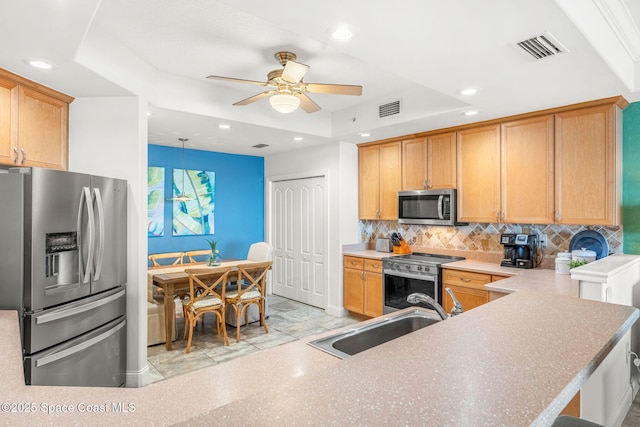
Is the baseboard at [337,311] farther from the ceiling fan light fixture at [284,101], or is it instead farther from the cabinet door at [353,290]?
the ceiling fan light fixture at [284,101]

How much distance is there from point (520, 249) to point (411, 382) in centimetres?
329

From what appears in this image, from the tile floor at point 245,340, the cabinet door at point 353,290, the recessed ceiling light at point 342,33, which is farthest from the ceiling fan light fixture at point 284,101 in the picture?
the cabinet door at point 353,290

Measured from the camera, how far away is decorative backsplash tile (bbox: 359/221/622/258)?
11.3 feet

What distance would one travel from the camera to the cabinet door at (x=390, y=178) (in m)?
4.62

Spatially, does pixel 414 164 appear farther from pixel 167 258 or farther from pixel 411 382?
pixel 411 382

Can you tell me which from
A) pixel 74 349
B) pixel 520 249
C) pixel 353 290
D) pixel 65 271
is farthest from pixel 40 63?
pixel 520 249

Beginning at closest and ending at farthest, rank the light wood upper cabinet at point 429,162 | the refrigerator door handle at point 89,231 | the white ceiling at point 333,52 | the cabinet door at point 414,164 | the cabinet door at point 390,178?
the white ceiling at point 333,52 < the refrigerator door handle at point 89,231 < the light wood upper cabinet at point 429,162 < the cabinet door at point 414,164 < the cabinet door at point 390,178

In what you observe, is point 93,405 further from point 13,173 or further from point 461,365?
point 13,173

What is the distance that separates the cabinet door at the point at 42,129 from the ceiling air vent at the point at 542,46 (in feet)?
10.5

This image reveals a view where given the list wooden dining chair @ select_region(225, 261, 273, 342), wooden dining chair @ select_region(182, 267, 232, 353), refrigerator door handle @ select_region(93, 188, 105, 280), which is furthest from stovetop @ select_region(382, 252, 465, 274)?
refrigerator door handle @ select_region(93, 188, 105, 280)

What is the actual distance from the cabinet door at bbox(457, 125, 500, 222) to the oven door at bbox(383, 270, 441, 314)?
2.60 feet

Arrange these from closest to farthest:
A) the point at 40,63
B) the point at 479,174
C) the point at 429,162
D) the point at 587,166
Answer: the point at 40,63
the point at 587,166
the point at 479,174
the point at 429,162

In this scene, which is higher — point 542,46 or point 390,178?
point 542,46

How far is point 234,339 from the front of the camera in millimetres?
4031
